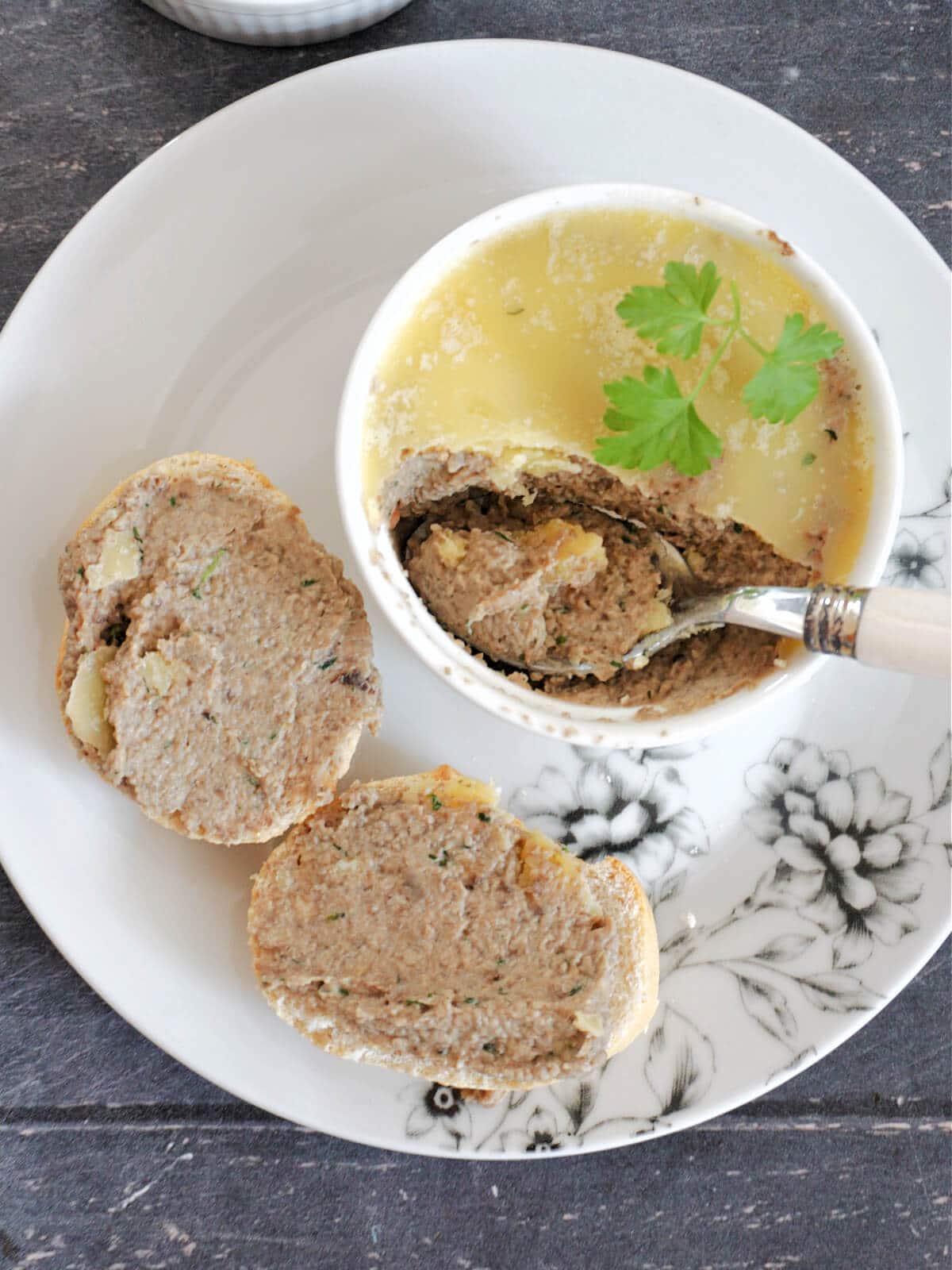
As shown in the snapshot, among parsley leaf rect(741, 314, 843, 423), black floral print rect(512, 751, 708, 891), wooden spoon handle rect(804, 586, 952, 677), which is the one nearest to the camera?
wooden spoon handle rect(804, 586, 952, 677)

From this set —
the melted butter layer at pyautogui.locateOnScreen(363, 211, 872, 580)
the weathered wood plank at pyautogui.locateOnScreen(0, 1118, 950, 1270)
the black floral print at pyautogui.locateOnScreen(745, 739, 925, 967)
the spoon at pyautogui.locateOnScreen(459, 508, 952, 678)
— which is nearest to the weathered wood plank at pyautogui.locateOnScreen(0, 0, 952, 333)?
the melted butter layer at pyautogui.locateOnScreen(363, 211, 872, 580)

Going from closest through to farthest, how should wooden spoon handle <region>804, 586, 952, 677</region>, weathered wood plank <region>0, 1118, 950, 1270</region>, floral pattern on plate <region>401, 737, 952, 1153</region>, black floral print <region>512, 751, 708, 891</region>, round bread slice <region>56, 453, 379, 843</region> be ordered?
wooden spoon handle <region>804, 586, 952, 677</region> < round bread slice <region>56, 453, 379, 843</region> < floral pattern on plate <region>401, 737, 952, 1153</region> < black floral print <region>512, 751, 708, 891</region> < weathered wood plank <region>0, 1118, 950, 1270</region>

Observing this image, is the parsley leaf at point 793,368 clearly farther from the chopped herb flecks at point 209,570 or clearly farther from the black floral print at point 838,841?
the chopped herb flecks at point 209,570

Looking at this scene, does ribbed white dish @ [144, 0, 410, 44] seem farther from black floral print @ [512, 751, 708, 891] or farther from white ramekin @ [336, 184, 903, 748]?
black floral print @ [512, 751, 708, 891]

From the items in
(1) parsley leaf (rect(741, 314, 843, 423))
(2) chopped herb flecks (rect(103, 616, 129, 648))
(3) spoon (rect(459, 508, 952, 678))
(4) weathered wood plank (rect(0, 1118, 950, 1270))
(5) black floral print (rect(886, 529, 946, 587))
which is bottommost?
(4) weathered wood plank (rect(0, 1118, 950, 1270))

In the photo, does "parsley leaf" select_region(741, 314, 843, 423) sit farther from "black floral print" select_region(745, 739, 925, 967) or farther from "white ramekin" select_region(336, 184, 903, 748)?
"black floral print" select_region(745, 739, 925, 967)

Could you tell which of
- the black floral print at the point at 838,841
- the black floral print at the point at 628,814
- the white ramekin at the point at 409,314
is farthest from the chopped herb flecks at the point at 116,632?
the black floral print at the point at 838,841

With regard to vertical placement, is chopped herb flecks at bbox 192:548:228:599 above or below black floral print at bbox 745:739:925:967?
above

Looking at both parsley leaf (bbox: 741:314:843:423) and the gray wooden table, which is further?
the gray wooden table

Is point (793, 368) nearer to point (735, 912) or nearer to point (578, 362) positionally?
point (578, 362)
